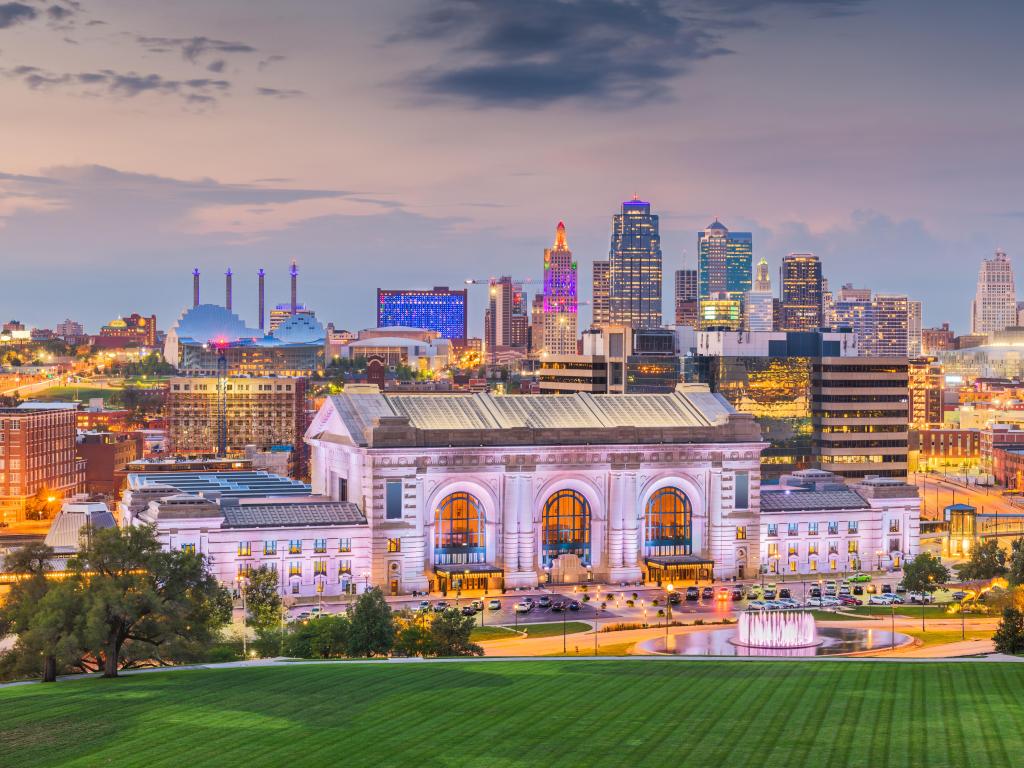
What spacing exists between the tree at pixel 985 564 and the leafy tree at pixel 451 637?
72.8m

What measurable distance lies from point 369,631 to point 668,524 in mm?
69227

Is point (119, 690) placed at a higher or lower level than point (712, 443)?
lower

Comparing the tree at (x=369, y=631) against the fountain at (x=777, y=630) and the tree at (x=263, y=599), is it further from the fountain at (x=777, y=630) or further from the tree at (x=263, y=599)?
the fountain at (x=777, y=630)

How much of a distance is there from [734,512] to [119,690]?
9810cm

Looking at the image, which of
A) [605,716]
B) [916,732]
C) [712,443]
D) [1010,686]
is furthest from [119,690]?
[712,443]

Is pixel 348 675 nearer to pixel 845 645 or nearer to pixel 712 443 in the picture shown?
pixel 845 645

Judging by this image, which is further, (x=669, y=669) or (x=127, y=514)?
(x=127, y=514)

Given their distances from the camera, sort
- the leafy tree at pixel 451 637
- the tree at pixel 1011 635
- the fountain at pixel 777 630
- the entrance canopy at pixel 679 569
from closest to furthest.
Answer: the tree at pixel 1011 635 → the leafy tree at pixel 451 637 → the fountain at pixel 777 630 → the entrance canopy at pixel 679 569

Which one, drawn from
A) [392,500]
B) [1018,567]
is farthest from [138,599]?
[1018,567]

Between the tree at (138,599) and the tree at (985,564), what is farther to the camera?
the tree at (985,564)

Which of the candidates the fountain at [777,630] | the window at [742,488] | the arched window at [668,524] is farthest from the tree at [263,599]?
the window at [742,488]

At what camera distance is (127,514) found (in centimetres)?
15388

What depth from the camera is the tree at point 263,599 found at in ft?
396

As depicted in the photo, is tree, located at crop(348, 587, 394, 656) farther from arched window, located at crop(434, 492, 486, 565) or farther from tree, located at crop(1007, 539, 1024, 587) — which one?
tree, located at crop(1007, 539, 1024, 587)
